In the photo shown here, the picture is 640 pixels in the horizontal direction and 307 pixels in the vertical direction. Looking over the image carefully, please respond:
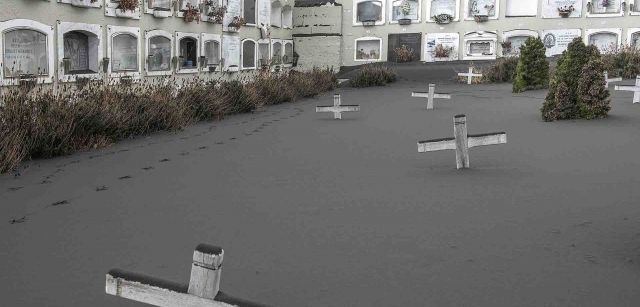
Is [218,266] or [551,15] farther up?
[551,15]

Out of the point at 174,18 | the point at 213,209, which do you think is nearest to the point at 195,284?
the point at 213,209

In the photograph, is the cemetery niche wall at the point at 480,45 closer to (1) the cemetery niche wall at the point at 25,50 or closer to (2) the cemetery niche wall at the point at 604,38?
(2) the cemetery niche wall at the point at 604,38

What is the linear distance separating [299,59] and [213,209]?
26.1 meters

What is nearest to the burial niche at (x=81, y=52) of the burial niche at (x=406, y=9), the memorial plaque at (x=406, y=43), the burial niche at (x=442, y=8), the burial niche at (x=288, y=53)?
the burial niche at (x=288, y=53)

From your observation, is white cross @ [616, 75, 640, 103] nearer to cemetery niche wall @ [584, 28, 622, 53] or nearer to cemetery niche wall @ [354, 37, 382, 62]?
cemetery niche wall @ [584, 28, 622, 53]

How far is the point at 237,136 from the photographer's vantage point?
35.1 ft

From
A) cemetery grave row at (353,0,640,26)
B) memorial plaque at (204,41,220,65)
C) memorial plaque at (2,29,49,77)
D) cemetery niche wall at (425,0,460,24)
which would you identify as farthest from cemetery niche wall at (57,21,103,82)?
cemetery niche wall at (425,0,460,24)

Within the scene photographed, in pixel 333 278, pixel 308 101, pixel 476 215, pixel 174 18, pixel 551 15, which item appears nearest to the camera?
pixel 333 278

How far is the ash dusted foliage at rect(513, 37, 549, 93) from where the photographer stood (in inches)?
734

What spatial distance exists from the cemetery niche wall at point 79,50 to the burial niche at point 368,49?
55.0 ft

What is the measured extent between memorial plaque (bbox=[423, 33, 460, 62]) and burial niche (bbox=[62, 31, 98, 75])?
57.4 ft

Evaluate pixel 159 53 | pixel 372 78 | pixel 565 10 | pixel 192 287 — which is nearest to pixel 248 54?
pixel 372 78

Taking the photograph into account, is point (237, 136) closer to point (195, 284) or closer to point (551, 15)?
point (195, 284)

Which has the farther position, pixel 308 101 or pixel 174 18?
pixel 174 18
